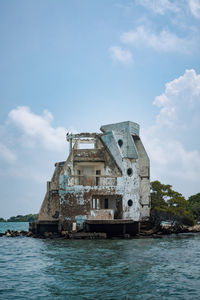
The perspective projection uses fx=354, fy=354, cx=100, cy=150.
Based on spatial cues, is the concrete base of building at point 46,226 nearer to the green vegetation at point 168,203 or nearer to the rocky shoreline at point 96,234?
the rocky shoreline at point 96,234

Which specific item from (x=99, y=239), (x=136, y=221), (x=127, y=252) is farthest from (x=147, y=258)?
(x=136, y=221)

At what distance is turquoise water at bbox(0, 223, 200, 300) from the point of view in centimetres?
1221

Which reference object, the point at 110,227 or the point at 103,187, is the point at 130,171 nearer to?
the point at 103,187

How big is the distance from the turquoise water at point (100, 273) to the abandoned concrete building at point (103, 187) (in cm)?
793

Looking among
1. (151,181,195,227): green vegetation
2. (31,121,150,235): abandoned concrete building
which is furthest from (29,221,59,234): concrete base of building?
(151,181,195,227): green vegetation

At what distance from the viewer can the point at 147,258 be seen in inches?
758

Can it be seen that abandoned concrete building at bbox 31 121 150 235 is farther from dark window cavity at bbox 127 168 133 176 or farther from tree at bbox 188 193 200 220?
tree at bbox 188 193 200 220

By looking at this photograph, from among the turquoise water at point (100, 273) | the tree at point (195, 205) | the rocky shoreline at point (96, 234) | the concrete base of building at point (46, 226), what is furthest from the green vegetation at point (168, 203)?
the turquoise water at point (100, 273)

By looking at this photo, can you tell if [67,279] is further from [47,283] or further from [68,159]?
[68,159]

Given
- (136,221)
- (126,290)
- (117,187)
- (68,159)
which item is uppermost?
(68,159)

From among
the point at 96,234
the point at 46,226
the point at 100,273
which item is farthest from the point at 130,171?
the point at 100,273

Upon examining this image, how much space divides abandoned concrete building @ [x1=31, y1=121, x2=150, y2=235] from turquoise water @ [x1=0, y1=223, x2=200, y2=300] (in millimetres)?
7935

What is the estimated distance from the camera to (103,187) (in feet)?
107

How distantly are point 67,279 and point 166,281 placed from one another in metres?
3.93
